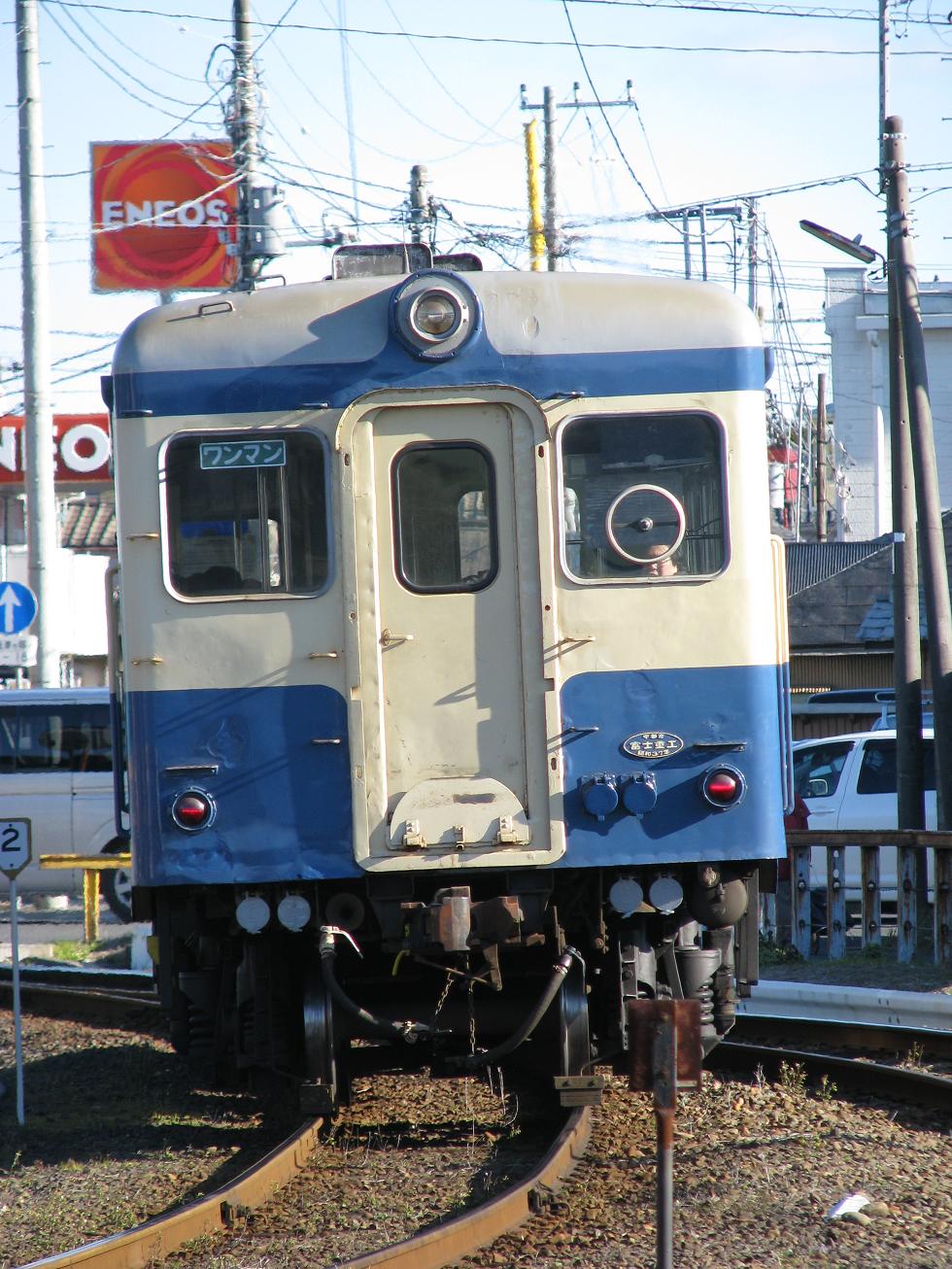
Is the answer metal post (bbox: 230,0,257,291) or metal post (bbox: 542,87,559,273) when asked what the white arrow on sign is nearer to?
metal post (bbox: 230,0,257,291)

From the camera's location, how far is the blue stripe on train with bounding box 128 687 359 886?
20.4 ft

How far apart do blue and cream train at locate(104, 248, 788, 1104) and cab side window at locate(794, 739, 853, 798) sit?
8.38 m

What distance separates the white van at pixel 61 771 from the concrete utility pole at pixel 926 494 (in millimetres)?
8356

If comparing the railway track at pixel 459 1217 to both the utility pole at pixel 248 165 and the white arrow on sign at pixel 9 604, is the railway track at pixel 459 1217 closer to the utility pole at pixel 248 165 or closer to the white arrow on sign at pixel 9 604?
the white arrow on sign at pixel 9 604

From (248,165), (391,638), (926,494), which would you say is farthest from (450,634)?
(248,165)

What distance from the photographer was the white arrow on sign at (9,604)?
53.7 ft

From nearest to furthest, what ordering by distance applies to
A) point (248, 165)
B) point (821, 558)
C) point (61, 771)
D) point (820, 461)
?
1. point (61, 771)
2. point (248, 165)
3. point (821, 558)
4. point (820, 461)

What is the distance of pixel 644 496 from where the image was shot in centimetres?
642

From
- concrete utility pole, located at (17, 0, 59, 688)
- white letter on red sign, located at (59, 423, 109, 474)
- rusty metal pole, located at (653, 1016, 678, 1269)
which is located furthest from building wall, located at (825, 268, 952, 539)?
rusty metal pole, located at (653, 1016, 678, 1269)

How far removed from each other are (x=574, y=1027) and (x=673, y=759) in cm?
123

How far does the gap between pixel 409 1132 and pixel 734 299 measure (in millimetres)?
3962

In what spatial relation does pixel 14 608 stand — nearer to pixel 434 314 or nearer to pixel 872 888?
pixel 872 888

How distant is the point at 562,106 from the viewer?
32.8m

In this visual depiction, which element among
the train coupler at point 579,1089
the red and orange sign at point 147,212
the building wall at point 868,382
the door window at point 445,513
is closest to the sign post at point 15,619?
the door window at point 445,513
